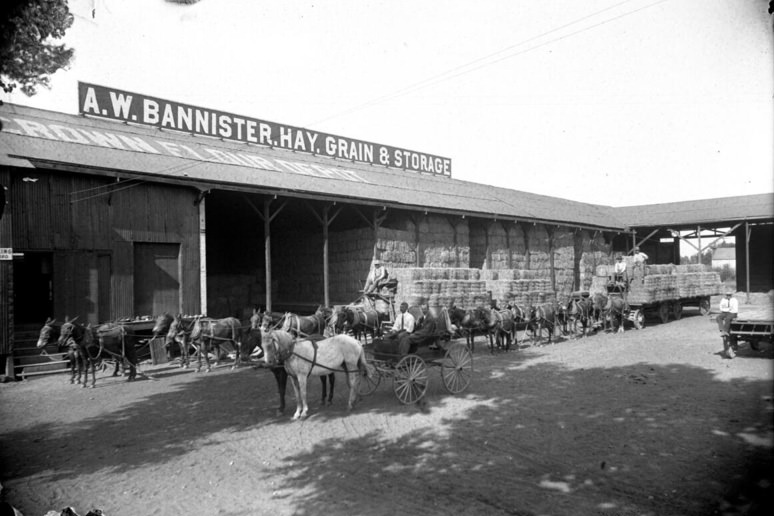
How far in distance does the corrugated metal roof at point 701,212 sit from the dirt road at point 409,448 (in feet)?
79.4

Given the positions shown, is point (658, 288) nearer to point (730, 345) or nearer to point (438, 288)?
point (730, 345)

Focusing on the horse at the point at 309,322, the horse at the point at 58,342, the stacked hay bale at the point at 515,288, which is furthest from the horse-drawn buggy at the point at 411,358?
the stacked hay bale at the point at 515,288

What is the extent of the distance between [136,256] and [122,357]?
446 cm

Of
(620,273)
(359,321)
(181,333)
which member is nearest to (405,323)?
(359,321)

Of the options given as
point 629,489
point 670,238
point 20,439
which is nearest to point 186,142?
point 20,439

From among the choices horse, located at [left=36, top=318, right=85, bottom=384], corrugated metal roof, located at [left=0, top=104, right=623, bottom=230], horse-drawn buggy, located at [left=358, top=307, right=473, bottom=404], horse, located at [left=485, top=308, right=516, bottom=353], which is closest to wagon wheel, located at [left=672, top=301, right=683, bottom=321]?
corrugated metal roof, located at [left=0, top=104, right=623, bottom=230]

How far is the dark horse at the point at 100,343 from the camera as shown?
11414 millimetres

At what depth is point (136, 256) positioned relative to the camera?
15.3 metres

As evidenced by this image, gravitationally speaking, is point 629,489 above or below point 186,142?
below

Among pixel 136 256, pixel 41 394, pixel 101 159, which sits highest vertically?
pixel 101 159

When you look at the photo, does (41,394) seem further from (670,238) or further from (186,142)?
(670,238)

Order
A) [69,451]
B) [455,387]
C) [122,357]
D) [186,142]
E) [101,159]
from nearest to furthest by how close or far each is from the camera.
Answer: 1. [69,451]
2. [455,387]
3. [122,357]
4. [101,159]
5. [186,142]

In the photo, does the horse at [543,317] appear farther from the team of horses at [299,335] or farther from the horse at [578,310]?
the horse at [578,310]

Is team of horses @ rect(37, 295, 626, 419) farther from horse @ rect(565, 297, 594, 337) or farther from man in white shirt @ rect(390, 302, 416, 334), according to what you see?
man in white shirt @ rect(390, 302, 416, 334)
